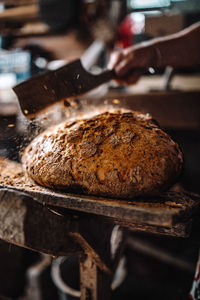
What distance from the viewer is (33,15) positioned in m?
2.34

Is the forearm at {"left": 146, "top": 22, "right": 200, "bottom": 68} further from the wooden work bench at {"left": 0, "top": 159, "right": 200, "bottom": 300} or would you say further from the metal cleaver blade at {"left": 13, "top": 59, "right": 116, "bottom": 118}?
the wooden work bench at {"left": 0, "top": 159, "right": 200, "bottom": 300}

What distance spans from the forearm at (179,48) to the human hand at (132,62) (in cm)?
3

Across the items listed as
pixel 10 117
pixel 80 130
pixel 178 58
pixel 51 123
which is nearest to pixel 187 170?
pixel 178 58

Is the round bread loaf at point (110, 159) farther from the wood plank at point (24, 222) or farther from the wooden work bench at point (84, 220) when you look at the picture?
the wood plank at point (24, 222)

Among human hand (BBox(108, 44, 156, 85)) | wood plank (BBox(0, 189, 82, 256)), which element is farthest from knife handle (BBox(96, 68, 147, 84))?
wood plank (BBox(0, 189, 82, 256))

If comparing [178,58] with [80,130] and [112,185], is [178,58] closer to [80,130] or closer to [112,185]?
[80,130]

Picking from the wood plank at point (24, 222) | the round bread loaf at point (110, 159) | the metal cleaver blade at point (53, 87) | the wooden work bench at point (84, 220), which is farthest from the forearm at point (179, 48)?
Answer: the wood plank at point (24, 222)

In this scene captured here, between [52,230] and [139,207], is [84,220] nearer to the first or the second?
[52,230]

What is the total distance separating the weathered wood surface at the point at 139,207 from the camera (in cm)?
73

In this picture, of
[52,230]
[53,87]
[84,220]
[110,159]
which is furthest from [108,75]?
[52,230]

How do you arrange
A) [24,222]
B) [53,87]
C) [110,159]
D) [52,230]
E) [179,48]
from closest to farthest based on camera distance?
[24,222] → [52,230] → [110,159] → [53,87] → [179,48]

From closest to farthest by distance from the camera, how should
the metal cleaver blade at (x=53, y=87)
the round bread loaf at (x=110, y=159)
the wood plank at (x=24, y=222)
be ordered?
the wood plank at (x=24, y=222) < the round bread loaf at (x=110, y=159) < the metal cleaver blade at (x=53, y=87)

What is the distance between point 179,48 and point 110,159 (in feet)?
2.82

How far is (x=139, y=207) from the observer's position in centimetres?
77
